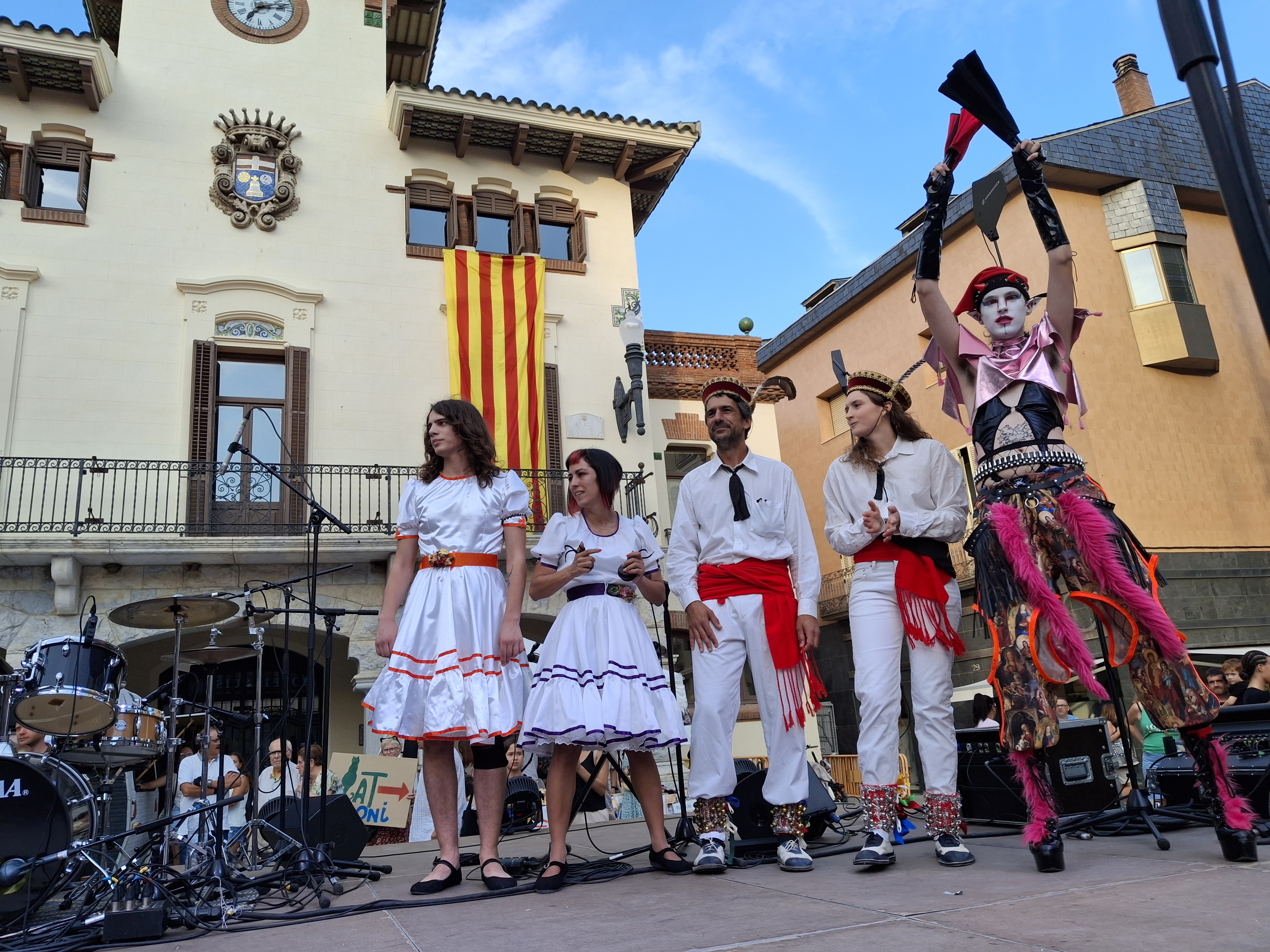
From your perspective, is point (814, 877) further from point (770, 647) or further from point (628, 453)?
point (628, 453)

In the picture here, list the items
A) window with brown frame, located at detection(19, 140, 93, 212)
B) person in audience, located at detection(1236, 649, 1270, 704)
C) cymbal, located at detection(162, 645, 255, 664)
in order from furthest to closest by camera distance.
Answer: window with brown frame, located at detection(19, 140, 93, 212)
person in audience, located at detection(1236, 649, 1270, 704)
cymbal, located at detection(162, 645, 255, 664)

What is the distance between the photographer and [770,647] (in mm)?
3797

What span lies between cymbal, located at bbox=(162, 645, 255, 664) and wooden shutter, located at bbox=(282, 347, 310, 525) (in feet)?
21.0

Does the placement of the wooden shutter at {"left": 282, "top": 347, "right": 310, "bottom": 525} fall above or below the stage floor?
above

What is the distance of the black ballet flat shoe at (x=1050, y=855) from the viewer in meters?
2.91

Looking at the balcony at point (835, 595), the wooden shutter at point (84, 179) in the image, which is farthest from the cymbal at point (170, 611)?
the balcony at point (835, 595)

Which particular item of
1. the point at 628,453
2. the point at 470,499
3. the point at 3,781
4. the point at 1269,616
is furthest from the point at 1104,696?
the point at 1269,616

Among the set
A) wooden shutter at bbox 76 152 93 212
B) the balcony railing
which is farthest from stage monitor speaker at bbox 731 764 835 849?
wooden shutter at bbox 76 152 93 212

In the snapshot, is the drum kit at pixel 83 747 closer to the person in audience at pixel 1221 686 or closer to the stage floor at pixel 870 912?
the stage floor at pixel 870 912

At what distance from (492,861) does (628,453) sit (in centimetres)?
1029

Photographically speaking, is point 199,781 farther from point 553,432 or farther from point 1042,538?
point 1042,538

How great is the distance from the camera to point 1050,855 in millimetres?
2914

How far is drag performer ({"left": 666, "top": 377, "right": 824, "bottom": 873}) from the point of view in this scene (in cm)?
367

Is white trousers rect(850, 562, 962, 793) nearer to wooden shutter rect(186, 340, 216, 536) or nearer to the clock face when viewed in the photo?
wooden shutter rect(186, 340, 216, 536)
